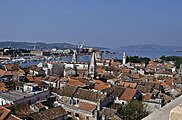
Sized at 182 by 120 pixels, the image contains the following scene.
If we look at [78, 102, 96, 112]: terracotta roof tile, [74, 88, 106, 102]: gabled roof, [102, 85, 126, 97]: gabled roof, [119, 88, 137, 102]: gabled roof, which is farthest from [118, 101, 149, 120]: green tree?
[102, 85, 126, 97]: gabled roof

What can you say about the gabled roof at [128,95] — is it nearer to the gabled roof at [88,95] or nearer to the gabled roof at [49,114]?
the gabled roof at [88,95]

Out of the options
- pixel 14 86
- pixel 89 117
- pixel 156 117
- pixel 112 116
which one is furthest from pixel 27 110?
pixel 156 117

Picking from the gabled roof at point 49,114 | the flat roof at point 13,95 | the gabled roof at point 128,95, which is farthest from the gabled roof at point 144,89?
the gabled roof at point 49,114

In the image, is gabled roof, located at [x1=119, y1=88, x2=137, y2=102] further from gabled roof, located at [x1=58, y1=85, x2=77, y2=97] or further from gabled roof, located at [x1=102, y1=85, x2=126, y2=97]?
gabled roof, located at [x1=58, y1=85, x2=77, y2=97]

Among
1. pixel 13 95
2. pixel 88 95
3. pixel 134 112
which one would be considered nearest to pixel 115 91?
pixel 88 95

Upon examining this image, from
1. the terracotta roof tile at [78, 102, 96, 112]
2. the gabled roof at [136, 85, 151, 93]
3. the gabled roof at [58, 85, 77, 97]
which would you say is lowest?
the gabled roof at [136, 85, 151, 93]

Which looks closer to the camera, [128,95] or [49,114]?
[49,114]

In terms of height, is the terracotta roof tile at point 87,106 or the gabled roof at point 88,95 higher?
the gabled roof at point 88,95

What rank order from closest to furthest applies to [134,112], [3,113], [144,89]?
1. [3,113]
2. [134,112]
3. [144,89]

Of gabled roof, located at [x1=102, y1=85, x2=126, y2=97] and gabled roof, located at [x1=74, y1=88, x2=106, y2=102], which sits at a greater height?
gabled roof, located at [x1=74, y1=88, x2=106, y2=102]

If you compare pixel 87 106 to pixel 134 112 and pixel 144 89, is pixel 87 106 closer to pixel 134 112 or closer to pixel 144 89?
pixel 134 112

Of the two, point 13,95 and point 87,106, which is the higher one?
point 13,95

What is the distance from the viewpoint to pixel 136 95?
70.0ft

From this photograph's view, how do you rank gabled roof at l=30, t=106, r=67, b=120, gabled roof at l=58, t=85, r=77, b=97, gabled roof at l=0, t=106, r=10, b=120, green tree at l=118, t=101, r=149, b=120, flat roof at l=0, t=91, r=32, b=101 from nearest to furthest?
gabled roof at l=0, t=106, r=10, b=120
gabled roof at l=30, t=106, r=67, b=120
green tree at l=118, t=101, r=149, b=120
flat roof at l=0, t=91, r=32, b=101
gabled roof at l=58, t=85, r=77, b=97
